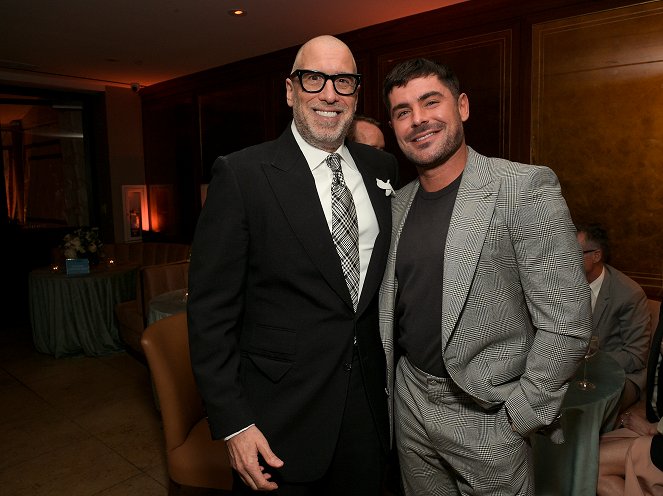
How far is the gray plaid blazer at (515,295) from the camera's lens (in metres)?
1.26

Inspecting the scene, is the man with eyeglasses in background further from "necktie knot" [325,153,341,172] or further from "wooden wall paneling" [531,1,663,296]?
"necktie knot" [325,153,341,172]

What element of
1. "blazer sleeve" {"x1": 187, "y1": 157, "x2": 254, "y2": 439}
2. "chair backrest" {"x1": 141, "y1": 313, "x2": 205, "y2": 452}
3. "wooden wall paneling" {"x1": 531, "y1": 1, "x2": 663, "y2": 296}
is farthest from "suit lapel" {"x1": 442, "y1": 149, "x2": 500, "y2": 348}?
"wooden wall paneling" {"x1": 531, "y1": 1, "x2": 663, "y2": 296}

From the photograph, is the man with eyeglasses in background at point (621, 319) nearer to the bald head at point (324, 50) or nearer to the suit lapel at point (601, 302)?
the suit lapel at point (601, 302)

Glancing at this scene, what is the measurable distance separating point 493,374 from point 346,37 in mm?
4004

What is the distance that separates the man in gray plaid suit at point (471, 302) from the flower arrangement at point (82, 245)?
4.23 meters

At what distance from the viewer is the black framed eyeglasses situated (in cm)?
146

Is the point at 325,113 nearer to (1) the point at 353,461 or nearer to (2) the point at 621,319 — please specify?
(1) the point at 353,461

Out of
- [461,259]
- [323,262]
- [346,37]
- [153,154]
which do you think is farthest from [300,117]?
[153,154]

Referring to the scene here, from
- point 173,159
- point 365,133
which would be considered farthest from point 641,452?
point 173,159

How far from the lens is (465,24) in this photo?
12.8 feet

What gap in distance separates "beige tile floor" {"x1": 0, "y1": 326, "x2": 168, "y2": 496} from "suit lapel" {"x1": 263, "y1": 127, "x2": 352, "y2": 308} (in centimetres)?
195

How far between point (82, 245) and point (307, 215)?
426 centimetres

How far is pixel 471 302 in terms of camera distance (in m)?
1.33

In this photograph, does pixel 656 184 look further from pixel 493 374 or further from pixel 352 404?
pixel 352 404
